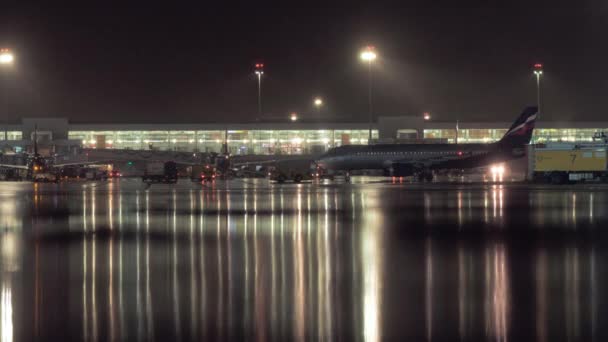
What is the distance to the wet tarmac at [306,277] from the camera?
39.9 feet

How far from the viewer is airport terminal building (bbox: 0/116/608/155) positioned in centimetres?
14325

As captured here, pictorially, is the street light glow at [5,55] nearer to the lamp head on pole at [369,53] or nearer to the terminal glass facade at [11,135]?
the lamp head on pole at [369,53]

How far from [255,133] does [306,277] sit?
13057 cm

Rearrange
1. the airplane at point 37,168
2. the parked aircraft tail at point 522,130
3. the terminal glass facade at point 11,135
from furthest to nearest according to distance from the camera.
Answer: the terminal glass facade at point 11,135 → the airplane at point 37,168 → the parked aircraft tail at point 522,130

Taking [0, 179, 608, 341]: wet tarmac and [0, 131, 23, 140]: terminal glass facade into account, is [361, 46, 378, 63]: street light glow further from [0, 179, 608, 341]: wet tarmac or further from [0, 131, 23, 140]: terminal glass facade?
[0, 131, 23, 140]: terminal glass facade

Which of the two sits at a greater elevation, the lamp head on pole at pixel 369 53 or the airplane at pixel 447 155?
the lamp head on pole at pixel 369 53

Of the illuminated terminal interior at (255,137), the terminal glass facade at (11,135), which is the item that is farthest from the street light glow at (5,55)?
the terminal glass facade at (11,135)

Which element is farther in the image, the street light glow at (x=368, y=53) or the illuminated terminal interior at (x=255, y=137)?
the illuminated terminal interior at (x=255, y=137)

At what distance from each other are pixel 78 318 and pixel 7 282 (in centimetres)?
419

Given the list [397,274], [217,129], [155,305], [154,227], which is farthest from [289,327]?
[217,129]

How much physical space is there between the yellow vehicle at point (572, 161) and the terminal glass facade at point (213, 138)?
265 feet

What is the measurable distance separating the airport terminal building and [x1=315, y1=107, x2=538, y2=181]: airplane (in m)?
57.6

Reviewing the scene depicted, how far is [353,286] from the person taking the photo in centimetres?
1574

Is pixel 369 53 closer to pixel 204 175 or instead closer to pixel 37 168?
pixel 204 175
